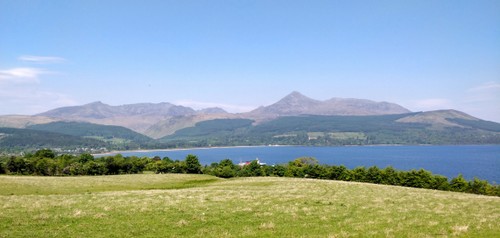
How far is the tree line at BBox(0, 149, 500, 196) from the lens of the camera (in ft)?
288

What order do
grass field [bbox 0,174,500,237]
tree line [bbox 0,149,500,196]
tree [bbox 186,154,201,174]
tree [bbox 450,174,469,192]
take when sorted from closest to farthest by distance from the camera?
grass field [bbox 0,174,500,237]
tree [bbox 450,174,469,192]
tree line [bbox 0,149,500,196]
tree [bbox 186,154,201,174]

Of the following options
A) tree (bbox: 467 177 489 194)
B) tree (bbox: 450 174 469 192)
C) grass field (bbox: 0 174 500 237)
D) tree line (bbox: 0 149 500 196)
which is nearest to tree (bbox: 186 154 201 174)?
tree line (bbox: 0 149 500 196)

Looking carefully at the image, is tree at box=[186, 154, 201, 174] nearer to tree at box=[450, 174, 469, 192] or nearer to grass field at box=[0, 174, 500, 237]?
tree at box=[450, 174, 469, 192]

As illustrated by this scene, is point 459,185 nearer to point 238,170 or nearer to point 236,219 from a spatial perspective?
point 238,170

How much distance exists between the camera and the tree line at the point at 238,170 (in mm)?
87812

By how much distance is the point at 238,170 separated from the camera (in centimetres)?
13100

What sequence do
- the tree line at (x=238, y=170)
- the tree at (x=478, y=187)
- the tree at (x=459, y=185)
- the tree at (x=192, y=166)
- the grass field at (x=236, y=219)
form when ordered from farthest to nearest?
the tree at (x=192, y=166), the tree line at (x=238, y=170), the tree at (x=459, y=185), the tree at (x=478, y=187), the grass field at (x=236, y=219)

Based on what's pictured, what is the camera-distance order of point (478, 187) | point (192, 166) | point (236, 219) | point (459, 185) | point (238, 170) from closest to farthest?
point (236, 219), point (478, 187), point (459, 185), point (192, 166), point (238, 170)

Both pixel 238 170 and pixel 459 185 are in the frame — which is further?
pixel 238 170

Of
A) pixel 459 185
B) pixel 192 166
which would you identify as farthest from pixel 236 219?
pixel 192 166

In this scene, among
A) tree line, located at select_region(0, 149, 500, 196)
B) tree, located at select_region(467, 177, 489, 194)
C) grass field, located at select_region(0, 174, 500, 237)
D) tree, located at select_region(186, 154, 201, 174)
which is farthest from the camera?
tree, located at select_region(186, 154, 201, 174)

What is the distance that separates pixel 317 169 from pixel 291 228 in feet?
301

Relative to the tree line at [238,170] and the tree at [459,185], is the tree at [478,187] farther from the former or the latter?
the tree at [459,185]

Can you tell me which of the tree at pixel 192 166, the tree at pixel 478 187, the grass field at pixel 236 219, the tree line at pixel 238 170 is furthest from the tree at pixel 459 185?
the tree at pixel 192 166
